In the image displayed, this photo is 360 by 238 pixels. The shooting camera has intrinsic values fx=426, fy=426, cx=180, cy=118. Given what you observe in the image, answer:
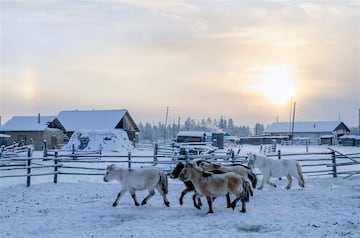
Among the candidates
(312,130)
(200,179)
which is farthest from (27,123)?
(312,130)

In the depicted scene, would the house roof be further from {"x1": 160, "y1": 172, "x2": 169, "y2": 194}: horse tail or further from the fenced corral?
{"x1": 160, "y1": 172, "x2": 169, "y2": 194}: horse tail

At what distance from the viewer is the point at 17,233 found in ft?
25.4

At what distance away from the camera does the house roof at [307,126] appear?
80081 millimetres

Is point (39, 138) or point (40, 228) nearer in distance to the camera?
point (40, 228)

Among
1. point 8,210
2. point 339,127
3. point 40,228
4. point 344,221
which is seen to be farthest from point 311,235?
point 339,127

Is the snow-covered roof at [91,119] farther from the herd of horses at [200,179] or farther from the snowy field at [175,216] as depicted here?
the snowy field at [175,216]

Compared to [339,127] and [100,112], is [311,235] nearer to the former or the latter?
[100,112]

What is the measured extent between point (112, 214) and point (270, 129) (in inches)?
3216

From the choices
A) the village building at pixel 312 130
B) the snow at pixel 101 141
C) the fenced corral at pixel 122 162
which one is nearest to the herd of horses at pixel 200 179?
the fenced corral at pixel 122 162

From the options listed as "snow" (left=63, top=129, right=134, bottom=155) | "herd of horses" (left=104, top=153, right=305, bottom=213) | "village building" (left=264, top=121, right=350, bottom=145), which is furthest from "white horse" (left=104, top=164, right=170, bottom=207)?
"village building" (left=264, top=121, right=350, bottom=145)

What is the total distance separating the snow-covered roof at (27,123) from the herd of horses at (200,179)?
39511 mm

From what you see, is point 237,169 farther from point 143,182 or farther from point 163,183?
point 143,182

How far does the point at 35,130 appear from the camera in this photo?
159 feet

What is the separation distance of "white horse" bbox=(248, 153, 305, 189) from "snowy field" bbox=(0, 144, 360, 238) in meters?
0.71
